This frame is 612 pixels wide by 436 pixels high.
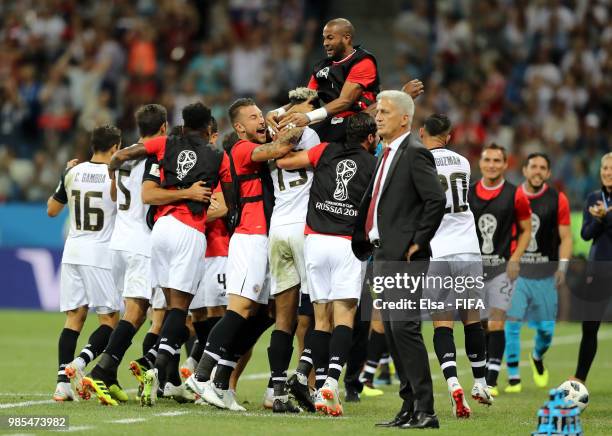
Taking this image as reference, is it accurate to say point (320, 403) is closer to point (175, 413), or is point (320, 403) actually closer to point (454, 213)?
point (175, 413)

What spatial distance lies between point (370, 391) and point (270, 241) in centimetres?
255

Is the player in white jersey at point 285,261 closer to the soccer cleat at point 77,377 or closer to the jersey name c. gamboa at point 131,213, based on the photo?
the jersey name c. gamboa at point 131,213

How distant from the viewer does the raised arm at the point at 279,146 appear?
Result: 9.98 meters

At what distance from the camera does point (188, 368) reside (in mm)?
10539

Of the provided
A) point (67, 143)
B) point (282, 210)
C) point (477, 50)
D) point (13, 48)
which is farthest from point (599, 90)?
point (282, 210)

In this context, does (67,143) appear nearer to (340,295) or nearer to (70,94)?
(70,94)

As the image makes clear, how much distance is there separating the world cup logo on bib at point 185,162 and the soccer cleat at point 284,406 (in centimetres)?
208

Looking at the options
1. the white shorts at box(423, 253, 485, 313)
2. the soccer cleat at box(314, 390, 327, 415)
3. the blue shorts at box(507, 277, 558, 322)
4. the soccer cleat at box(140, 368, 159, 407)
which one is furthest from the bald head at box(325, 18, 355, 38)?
the blue shorts at box(507, 277, 558, 322)

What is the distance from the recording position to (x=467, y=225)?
1087cm

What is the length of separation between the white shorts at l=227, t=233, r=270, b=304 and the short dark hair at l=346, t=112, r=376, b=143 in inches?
44.5

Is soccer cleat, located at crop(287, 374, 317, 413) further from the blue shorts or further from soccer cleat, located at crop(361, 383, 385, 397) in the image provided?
the blue shorts

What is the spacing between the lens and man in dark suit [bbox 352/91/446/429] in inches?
343

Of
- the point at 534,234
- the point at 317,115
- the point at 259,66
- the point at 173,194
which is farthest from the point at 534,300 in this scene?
the point at 259,66

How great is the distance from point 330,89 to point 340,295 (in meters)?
2.10
